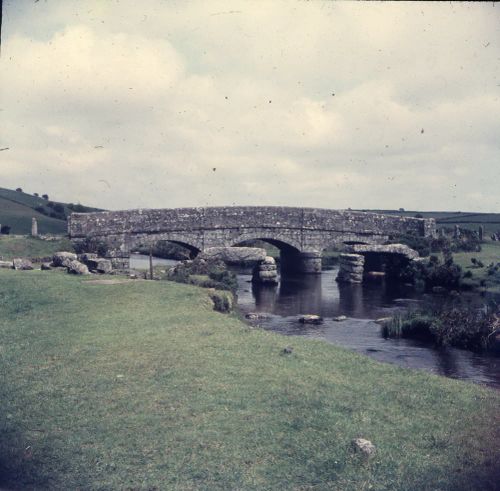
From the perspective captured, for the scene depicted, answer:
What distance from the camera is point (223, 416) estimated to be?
916 centimetres

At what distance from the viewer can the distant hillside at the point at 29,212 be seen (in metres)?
58.1

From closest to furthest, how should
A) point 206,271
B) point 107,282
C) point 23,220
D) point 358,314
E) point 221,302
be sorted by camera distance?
point 221,302
point 107,282
point 358,314
point 206,271
point 23,220

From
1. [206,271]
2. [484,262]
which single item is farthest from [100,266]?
[484,262]

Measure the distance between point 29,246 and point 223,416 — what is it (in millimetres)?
29302

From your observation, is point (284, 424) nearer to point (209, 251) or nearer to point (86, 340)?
point (86, 340)

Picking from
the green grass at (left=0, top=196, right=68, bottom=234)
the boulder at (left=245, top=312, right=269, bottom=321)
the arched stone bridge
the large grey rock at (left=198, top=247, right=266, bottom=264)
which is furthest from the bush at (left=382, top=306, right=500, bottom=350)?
the green grass at (left=0, top=196, right=68, bottom=234)

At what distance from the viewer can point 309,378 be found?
36.5 feet

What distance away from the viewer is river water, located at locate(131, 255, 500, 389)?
15805 mm

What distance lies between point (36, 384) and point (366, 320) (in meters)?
15.6

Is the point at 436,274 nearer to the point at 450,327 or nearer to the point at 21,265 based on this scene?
the point at 450,327

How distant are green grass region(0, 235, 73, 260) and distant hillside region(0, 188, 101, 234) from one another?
2022 centimetres

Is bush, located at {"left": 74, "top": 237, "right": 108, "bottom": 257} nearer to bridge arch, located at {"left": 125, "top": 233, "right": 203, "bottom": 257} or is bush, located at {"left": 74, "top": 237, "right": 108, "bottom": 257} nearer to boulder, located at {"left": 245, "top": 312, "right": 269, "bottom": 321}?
bridge arch, located at {"left": 125, "top": 233, "right": 203, "bottom": 257}

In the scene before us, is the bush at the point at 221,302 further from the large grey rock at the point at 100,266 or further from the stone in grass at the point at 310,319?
the large grey rock at the point at 100,266

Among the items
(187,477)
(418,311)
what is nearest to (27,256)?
(418,311)
